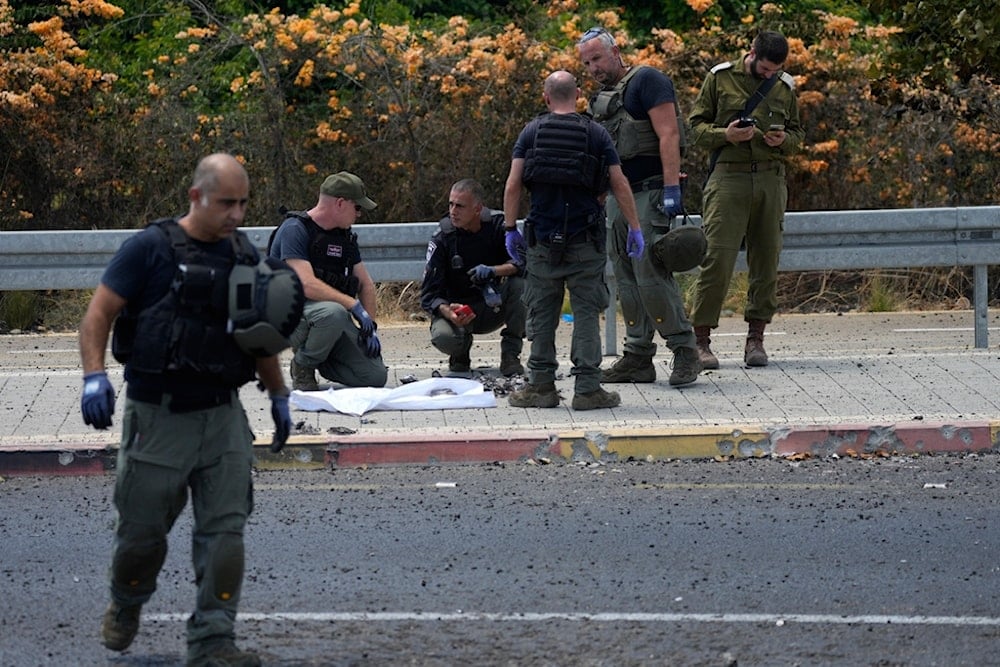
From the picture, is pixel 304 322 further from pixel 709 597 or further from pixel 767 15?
pixel 767 15

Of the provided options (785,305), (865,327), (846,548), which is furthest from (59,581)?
(785,305)

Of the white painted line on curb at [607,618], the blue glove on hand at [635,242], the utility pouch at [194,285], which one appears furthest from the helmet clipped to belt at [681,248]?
the utility pouch at [194,285]

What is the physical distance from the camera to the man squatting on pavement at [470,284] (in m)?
9.91

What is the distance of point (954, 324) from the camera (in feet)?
43.5

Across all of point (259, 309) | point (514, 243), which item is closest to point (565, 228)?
point (514, 243)

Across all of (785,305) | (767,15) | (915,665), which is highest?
(767,15)

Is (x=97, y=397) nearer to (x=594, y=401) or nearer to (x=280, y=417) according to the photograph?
(x=280, y=417)

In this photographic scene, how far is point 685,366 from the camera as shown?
383 inches

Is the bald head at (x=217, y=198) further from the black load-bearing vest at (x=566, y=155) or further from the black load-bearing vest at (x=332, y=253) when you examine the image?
the black load-bearing vest at (x=332, y=253)

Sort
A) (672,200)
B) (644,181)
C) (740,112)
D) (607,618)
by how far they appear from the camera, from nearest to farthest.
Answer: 1. (607,618)
2. (672,200)
3. (644,181)
4. (740,112)

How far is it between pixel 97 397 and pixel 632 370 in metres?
5.28

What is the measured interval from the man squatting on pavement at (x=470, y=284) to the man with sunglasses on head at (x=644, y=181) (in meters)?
0.70

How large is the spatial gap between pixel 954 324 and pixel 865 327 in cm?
73

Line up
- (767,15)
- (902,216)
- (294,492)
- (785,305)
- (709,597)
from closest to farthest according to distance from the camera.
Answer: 1. (709,597)
2. (294,492)
3. (902,216)
4. (785,305)
5. (767,15)
